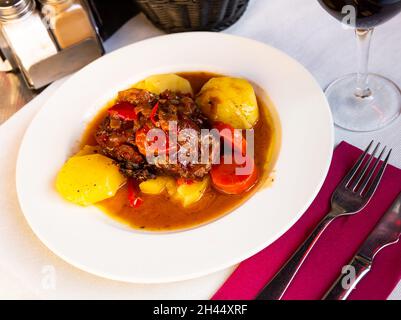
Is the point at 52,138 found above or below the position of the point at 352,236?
above

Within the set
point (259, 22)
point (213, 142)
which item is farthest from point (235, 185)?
point (259, 22)

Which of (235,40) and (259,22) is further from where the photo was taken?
(259,22)

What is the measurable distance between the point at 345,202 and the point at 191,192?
1.65 ft

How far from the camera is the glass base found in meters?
2.00

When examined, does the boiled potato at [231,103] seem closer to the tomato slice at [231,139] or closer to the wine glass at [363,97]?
the tomato slice at [231,139]

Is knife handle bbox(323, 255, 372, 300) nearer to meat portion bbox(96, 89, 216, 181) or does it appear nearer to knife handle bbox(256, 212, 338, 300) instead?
knife handle bbox(256, 212, 338, 300)

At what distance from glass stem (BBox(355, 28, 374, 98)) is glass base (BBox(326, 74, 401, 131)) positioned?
2cm

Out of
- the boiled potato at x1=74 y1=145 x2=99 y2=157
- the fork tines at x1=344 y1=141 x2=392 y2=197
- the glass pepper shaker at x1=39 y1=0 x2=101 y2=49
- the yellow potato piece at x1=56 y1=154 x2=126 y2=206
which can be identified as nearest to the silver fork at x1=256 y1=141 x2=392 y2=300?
the fork tines at x1=344 y1=141 x2=392 y2=197

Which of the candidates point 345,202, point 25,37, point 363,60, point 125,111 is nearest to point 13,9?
point 25,37

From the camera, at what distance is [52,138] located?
205 centimetres

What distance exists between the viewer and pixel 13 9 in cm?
211

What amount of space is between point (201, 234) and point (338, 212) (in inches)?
17.0

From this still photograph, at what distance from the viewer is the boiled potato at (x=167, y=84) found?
6.94 feet
